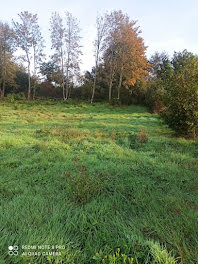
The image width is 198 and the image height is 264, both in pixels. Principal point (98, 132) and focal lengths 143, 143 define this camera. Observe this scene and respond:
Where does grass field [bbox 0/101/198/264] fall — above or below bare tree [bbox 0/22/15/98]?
below

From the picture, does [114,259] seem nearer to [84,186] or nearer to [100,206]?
[100,206]

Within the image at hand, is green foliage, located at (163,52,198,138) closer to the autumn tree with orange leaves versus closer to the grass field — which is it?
the grass field

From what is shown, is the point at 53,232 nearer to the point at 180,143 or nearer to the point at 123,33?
the point at 180,143

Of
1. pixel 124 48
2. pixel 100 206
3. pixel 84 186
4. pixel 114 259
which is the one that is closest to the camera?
pixel 114 259

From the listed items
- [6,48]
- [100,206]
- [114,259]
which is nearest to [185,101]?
[100,206]

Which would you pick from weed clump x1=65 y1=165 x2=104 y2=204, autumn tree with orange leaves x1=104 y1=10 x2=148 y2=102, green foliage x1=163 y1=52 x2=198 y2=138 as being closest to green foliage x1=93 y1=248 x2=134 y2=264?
weed clump x1=65 y1=165 x2=104 y2=204

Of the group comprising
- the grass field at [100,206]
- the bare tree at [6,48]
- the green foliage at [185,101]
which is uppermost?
the bare tree at [6,48]

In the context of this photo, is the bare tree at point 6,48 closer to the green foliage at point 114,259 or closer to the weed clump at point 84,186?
the weed clump at point 84,186

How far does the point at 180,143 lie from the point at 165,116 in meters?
2.24

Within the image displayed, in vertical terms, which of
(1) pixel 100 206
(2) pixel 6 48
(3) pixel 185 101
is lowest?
(1) pixel 100 206

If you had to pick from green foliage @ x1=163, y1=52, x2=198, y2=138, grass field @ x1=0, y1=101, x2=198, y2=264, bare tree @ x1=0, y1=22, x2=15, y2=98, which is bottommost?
grass field @ x1=0, y1=101, x2=198, y2=264

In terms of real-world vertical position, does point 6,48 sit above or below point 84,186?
above

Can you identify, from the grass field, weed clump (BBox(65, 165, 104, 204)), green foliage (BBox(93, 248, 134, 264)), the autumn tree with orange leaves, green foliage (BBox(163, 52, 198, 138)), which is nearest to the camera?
green foliage (BBox(93, 248, 134, 264))

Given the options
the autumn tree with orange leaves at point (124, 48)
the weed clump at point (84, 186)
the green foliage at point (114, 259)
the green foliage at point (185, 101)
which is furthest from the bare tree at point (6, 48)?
the green foliage at point (114, 259)
